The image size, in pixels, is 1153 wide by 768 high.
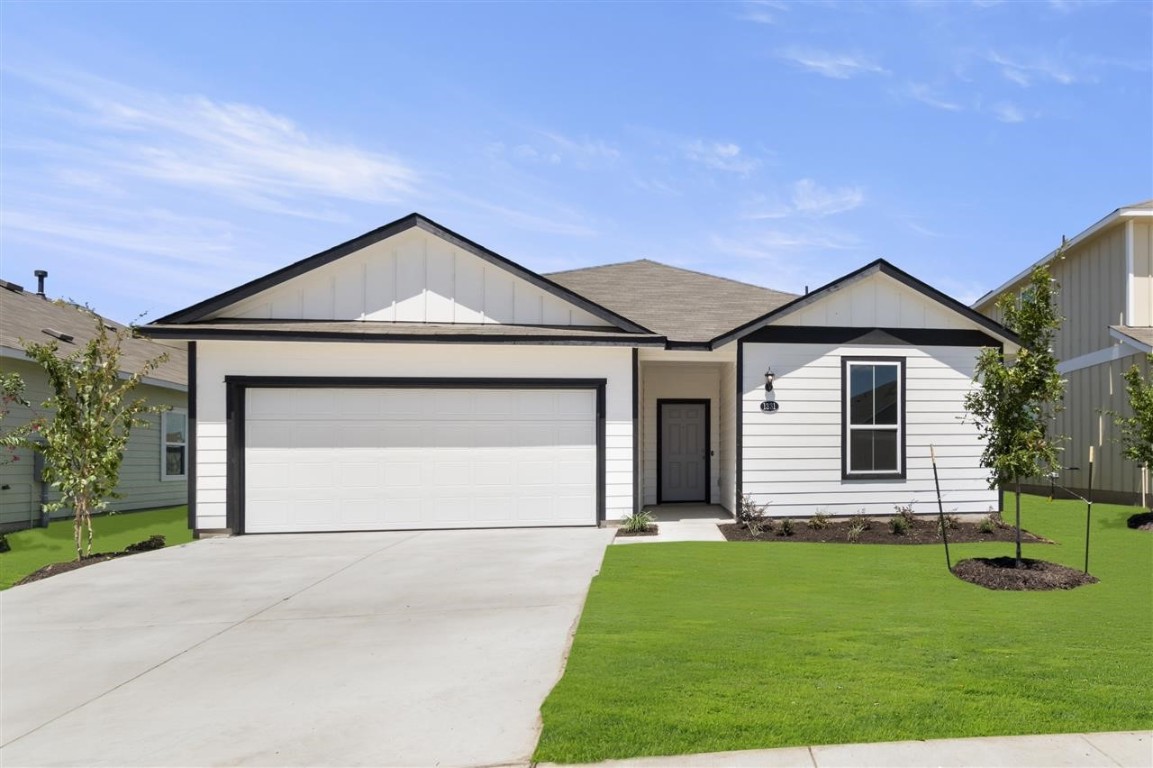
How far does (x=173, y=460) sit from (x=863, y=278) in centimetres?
1640

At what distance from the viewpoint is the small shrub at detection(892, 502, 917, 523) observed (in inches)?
438

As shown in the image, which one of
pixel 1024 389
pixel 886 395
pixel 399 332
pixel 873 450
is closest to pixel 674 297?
pixel 886 395

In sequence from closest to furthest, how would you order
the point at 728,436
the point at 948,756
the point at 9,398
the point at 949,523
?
the point at 948,756 → the point at 9,398 → the point at 949,523 → the point at 728,436

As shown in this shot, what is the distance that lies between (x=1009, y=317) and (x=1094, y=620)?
354 cm

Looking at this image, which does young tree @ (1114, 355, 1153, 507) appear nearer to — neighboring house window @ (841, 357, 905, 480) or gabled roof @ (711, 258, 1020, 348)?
gabled roof @ (711, 258, 1020, 348)

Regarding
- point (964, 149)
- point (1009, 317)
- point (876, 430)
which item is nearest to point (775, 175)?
point (964, 149)

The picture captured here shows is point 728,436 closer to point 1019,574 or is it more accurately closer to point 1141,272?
point 1019,574

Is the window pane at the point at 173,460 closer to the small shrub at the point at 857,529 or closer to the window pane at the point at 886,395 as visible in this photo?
the small shrub at the point at 857,529

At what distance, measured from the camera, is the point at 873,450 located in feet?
39.5

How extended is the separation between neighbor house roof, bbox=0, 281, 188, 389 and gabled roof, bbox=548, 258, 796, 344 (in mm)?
9106

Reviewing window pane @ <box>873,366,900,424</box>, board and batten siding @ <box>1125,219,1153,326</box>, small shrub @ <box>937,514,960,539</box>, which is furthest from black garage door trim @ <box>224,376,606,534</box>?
board and batten siding @ <box>1125,219,1153,326</box>

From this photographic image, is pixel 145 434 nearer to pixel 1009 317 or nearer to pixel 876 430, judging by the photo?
pixel 876 430

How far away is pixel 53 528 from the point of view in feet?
41.8

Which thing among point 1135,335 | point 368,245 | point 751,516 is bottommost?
point 751,516
